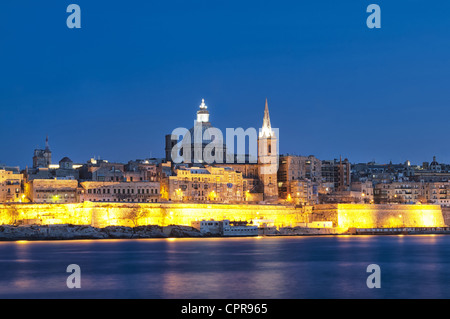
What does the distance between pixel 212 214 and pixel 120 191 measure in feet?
26.2

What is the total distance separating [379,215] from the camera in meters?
64.2

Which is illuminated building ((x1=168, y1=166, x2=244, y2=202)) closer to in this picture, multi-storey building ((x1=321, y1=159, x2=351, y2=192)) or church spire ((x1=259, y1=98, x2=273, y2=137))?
church spire ((x1=259, y1=98, x2=273, y2=137))

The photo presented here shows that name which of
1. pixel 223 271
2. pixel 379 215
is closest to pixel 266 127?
pixel 379 215

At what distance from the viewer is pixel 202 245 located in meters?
46.1

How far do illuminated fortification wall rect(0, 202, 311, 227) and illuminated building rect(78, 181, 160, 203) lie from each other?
390 cm

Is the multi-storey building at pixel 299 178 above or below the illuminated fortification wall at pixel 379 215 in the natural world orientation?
above

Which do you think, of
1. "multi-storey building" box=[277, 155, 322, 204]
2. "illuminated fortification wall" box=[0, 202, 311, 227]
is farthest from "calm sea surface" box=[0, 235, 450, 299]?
"multi-storey building" box=[277, 155, 322, 204]

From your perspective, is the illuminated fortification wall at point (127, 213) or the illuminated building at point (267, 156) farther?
the illuminated building at point (267, 156)

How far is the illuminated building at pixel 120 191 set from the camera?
6038 centimetres

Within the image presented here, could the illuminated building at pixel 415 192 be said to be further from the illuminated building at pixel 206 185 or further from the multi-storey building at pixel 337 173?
the illuminated building at pixel 206 185

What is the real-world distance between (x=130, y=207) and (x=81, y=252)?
15818 millimetres

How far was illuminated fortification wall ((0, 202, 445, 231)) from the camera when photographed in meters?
53.4

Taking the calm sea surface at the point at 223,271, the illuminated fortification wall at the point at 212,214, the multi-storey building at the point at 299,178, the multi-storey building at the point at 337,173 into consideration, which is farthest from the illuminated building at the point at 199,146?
the calm sea surface at the point at 223,271

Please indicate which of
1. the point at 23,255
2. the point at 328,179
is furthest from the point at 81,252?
the point at 328,179
